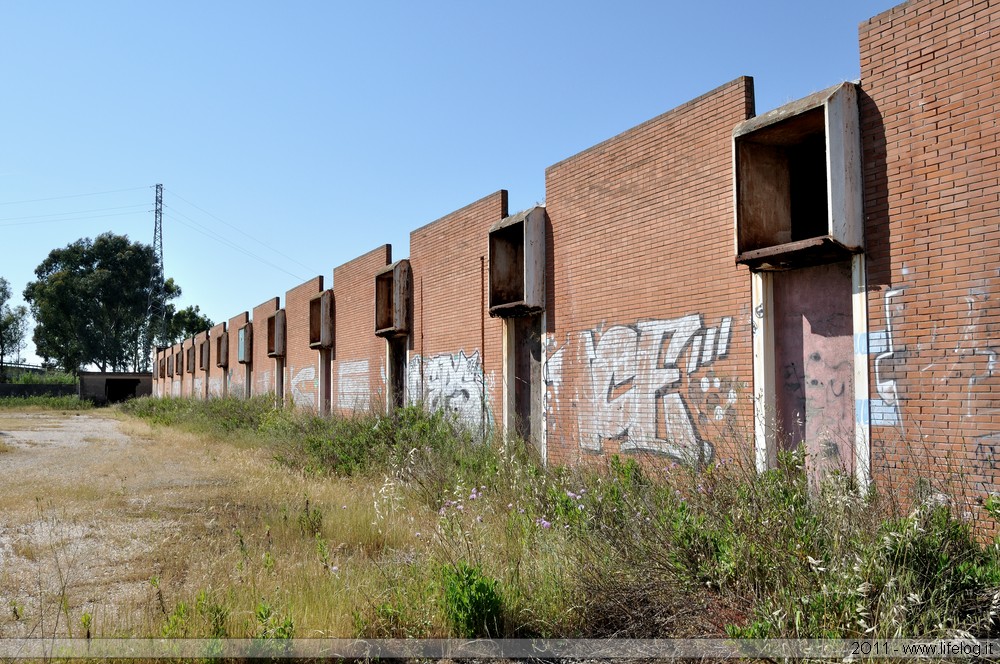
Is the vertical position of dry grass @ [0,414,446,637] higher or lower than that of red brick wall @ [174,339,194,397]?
lower

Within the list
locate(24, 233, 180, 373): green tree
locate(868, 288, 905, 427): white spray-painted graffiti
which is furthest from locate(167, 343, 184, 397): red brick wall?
locate(868, 288, 905, 427): white spray-painted graffiti

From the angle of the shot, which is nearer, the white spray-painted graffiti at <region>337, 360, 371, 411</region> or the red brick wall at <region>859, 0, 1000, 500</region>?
the red brick wall at <region>859, 0, 1000, 500</region>

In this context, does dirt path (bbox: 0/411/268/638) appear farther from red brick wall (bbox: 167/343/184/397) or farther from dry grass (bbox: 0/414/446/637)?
red brick wall (bbox: 167/343/184/397)

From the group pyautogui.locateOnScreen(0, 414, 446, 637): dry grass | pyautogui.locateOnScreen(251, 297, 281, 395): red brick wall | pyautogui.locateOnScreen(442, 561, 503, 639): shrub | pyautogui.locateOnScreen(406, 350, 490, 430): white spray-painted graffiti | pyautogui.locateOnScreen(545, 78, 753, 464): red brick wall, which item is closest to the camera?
pyautogui.locateOnScreen(442, 561, 503, 639): shrub

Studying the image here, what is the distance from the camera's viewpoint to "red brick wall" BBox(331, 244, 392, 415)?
53.0 feet

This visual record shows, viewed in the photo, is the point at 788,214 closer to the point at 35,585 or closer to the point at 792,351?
the point at 792,351

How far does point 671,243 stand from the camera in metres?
8.00

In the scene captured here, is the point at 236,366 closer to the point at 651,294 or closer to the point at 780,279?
the point at 651,294

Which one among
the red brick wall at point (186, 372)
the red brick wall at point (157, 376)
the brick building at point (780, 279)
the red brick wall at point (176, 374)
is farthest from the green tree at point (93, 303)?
the brick building at point (780, 279)

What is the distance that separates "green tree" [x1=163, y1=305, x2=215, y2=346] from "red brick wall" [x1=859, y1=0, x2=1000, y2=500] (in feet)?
219

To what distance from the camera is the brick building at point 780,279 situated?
5.45m

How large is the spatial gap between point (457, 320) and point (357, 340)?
544 centimetres

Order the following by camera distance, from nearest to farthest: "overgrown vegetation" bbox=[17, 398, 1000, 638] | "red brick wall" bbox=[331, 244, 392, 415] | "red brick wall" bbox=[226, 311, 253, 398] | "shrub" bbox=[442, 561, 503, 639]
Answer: "overgrown vegetation" bbox=[17, 398, 1000, 638], "shrub" bbox=[442, 561, 503, 639], "red brick wall" bbox=[331, 244, 392, 415], "red brick wall" bbox=[226, 311, 253, 398]

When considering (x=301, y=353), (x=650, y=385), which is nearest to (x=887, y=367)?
(x=650, y=385)
